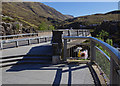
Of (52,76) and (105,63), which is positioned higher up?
(105,63)

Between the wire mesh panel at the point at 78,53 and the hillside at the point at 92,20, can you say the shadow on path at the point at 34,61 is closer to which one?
the wire mesh panel at the point at 78,53

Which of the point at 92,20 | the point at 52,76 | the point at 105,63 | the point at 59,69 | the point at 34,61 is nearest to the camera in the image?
the point at 105,63

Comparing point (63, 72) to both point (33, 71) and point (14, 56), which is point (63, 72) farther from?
point (14, 56)

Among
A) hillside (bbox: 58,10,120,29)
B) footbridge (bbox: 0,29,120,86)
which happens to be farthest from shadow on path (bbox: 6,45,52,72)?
hillside (bbox: 58,10,120,29)

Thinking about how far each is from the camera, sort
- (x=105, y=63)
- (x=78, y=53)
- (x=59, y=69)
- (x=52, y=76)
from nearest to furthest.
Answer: (x=105, y=63)
(x=52, y=76)
(x=59, y=69)
(x=78, y=53)

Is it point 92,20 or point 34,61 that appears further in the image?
point 92,20

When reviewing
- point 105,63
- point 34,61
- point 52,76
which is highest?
point 105,63

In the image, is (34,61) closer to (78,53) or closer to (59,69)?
(59,69)

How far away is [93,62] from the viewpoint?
4.50 metres

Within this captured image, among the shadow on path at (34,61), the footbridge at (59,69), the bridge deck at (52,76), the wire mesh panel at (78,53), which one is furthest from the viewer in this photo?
the wire mesh panel at (78,53)

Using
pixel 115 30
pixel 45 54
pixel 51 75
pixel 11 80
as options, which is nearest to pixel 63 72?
pixel 51 75

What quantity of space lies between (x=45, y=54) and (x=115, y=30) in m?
57.5

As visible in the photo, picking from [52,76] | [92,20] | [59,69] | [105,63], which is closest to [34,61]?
[59,69]

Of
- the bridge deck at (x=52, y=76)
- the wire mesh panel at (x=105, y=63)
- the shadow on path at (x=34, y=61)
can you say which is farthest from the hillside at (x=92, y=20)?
the wire mesh panel at (x=105, y=63)
